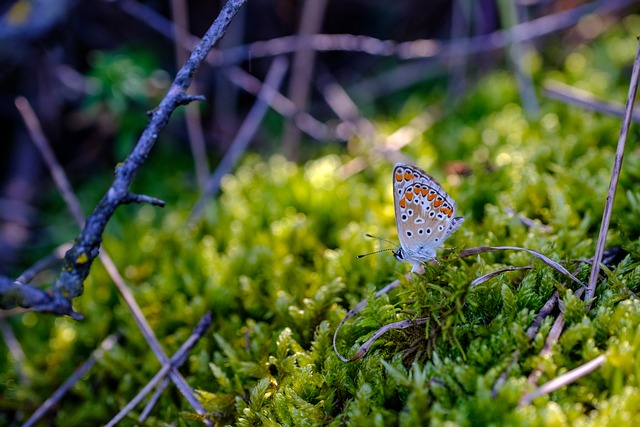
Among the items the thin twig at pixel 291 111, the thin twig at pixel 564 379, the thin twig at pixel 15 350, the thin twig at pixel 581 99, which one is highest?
the thin twig at pixel 291 111

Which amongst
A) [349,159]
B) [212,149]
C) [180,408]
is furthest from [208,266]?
[212,149]

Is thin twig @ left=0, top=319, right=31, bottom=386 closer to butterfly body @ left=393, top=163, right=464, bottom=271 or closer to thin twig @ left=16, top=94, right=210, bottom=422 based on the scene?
thin twig @ left=16, top=94, right=210, bottom=422

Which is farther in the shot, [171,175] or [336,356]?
[171,175]

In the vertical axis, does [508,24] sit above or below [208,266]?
above

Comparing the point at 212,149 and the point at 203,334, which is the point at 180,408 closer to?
the point at 203,334

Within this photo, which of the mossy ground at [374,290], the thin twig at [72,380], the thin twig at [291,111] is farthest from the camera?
the thin twig at [291,111]

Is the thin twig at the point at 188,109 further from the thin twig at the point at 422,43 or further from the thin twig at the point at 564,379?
the thin twig at the point at 564,379

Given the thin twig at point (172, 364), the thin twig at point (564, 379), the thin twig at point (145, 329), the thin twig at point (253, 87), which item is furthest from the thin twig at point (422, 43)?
the thin twig at point (564, 379)
